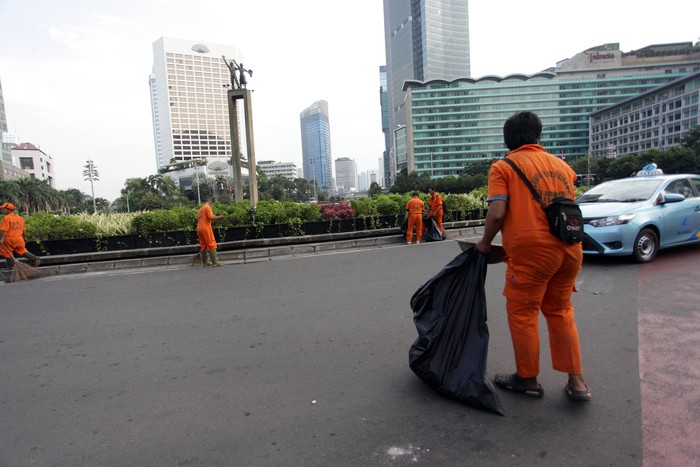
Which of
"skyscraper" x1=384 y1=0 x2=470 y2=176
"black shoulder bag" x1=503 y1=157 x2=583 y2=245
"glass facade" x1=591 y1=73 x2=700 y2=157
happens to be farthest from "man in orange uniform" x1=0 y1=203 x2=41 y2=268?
"skyscraper" x1=384 y1=0 x2=470 y2=176

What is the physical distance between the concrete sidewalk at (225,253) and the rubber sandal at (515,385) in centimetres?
713

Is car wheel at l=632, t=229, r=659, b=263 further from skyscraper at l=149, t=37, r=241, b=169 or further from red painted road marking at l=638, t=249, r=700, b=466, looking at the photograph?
skyscraper at l=149, t=37, r=241, b=169

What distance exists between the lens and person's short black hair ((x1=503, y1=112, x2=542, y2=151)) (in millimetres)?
2570

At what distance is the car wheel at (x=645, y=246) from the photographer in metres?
6.53

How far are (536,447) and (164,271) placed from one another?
7.89 metres

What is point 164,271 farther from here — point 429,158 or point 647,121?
point 429,158

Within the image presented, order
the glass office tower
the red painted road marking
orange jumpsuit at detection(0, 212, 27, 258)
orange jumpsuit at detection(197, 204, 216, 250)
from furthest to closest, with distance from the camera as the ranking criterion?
the glass office tower
orange jumpsuit at detection(197, 204, 216, 250)
orange jumpsuit at detection(0, 212, 27, 258)
the red painted road marking

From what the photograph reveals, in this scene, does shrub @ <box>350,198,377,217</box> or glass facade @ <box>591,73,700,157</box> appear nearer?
shrub @ <box>350,198,377,217</box>

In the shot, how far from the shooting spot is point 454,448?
7.09ft

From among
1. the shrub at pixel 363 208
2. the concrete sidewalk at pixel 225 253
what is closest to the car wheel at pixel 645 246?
the concrete sidewalk at pixel 225 253

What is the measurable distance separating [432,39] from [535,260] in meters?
A: 169

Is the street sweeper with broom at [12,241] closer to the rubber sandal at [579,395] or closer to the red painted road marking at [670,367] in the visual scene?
the rubber sandal at [579,395]

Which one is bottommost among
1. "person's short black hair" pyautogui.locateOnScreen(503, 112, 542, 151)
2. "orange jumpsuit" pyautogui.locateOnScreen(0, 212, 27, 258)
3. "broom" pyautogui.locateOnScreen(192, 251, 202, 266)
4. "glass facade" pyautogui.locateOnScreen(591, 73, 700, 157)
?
"broom" pyautogui.locateOnScreen(192, 251, 202, 266)

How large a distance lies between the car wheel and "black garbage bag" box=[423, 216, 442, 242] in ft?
17.4
